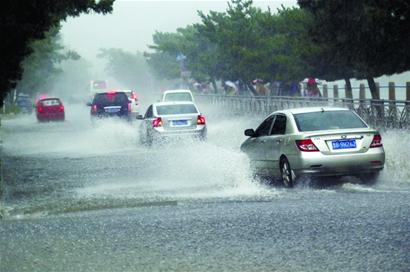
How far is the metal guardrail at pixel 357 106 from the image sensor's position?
24.8 m

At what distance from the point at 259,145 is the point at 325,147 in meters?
2.20

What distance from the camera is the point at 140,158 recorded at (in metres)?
23.9

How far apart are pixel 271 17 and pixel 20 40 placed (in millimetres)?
35760

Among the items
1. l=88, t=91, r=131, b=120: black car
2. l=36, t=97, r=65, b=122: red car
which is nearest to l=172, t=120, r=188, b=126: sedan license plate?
l=88, t=91, r=131, b=120: black car

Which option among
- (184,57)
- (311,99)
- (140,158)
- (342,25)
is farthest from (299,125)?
(184,57)

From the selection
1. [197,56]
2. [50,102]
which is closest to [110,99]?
[50,102]

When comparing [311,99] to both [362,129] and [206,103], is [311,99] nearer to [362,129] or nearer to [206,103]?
[362,129]

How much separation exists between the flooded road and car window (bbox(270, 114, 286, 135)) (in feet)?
3.52

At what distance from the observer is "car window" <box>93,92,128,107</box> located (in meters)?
38.8

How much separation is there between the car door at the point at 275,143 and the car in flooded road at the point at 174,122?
32.2ft

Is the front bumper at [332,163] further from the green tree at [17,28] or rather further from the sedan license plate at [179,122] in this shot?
the sedan license plate at [179,122]

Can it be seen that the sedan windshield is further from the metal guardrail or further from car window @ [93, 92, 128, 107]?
car window @ [93, 92, 128, 107]

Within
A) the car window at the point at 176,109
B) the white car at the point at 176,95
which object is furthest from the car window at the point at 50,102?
the car window at the point at 176,109

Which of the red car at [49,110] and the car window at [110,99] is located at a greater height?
the car window at [110,99]
